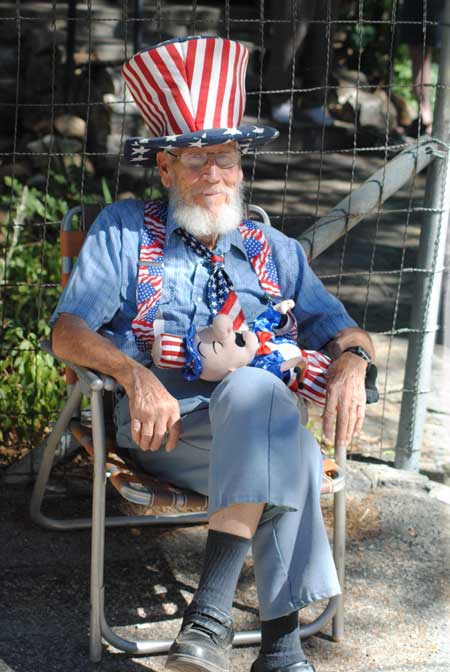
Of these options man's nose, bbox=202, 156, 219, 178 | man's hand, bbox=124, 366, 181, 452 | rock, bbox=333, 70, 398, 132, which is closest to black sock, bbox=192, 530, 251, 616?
man's hand, bbox=124, 366, 181, 452

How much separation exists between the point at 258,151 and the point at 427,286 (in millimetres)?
1608

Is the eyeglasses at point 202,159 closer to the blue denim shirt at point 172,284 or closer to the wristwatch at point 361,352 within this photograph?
the blue denim shirt at point 172,284

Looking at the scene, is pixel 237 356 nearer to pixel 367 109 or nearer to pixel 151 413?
pixel 151 413

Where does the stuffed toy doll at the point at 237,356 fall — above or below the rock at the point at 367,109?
below

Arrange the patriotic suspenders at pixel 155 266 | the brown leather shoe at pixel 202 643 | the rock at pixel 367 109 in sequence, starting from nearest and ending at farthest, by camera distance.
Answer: the brown leather shoe at pixel 202 643
the patriotic suspenders at pixel 155 266
the rock at pixel 367 109

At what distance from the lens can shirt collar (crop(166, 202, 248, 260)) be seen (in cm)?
336

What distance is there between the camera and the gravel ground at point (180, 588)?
3.11m

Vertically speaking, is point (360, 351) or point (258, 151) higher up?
point (258, 151)

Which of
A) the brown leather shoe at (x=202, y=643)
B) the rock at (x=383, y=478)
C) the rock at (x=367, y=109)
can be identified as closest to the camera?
the brown leather shoe at (x=202, y=643)

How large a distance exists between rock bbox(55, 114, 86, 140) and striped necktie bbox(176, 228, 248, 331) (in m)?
4.96

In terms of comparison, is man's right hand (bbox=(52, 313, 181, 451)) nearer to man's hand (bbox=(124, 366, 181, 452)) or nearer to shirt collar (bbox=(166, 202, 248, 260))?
man's hand (bbox=(124, 366, 181, 452))

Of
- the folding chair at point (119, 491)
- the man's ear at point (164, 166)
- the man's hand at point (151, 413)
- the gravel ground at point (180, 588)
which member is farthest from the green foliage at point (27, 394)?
the man's hand at point (151, 413)

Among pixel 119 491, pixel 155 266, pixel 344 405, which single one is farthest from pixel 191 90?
pixel 119 491

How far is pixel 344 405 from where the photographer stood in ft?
9.92
